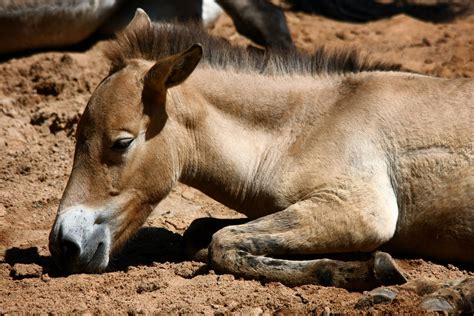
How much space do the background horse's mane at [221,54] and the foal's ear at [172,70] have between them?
1.32 ft

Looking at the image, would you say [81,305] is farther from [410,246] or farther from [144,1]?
[144,1]

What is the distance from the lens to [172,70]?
5402 millimetres

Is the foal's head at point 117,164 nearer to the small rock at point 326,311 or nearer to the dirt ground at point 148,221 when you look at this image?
the dirt ground at point 148,221

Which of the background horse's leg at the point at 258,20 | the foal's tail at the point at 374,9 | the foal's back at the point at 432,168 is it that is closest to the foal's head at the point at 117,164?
the foal's back at the point at 432,168

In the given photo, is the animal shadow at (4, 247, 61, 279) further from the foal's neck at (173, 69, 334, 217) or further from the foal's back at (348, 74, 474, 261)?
the foal's back at (348, 74, 474, 261)

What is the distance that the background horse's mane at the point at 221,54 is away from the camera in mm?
5832

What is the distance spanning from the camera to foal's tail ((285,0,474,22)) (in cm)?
1145

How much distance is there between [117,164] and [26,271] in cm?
96

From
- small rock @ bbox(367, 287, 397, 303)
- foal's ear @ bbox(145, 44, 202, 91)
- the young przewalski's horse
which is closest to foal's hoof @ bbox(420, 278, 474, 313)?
small rock @ bbox(367, 287, 397, 303)

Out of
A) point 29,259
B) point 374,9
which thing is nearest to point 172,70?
point 29,259

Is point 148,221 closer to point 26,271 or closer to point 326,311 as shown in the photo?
point 26,271

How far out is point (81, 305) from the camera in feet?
16.2

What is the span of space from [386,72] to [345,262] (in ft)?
5.30

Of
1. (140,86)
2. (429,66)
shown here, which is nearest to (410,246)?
(140,86)
